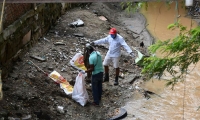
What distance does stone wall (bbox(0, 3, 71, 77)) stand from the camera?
792 centimetres

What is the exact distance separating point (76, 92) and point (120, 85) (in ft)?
6.20

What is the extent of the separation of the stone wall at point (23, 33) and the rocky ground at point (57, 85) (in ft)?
0.64

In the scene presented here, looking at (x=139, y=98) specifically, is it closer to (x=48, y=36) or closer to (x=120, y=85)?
(x=120, y=85)

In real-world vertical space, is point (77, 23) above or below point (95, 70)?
below

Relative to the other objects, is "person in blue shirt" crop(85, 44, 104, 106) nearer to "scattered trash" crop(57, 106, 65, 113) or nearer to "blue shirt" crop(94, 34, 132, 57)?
"scattered trash" crop(57, 106, 65, 113)

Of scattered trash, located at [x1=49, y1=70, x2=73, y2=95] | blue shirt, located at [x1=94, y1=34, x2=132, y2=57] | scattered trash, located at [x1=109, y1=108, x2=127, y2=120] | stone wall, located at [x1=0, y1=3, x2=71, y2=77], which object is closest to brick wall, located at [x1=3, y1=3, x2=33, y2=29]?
stone wall, located at [x1=0, y1=3, x2=71, y2=77]

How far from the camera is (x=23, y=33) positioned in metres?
8.98

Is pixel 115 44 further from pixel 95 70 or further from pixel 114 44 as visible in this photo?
pixel 95 70

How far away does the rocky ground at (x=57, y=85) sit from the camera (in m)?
7.29

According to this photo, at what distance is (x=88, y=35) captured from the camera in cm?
1230

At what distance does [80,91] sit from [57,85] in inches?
32.7

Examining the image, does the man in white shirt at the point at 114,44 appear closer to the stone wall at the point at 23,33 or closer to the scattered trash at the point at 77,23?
the stone wall at the point at 23,33

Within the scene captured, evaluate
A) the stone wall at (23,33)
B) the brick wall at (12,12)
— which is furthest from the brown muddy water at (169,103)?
the brick wall at (12,12)

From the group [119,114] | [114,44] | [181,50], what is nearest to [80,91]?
[119,114]
